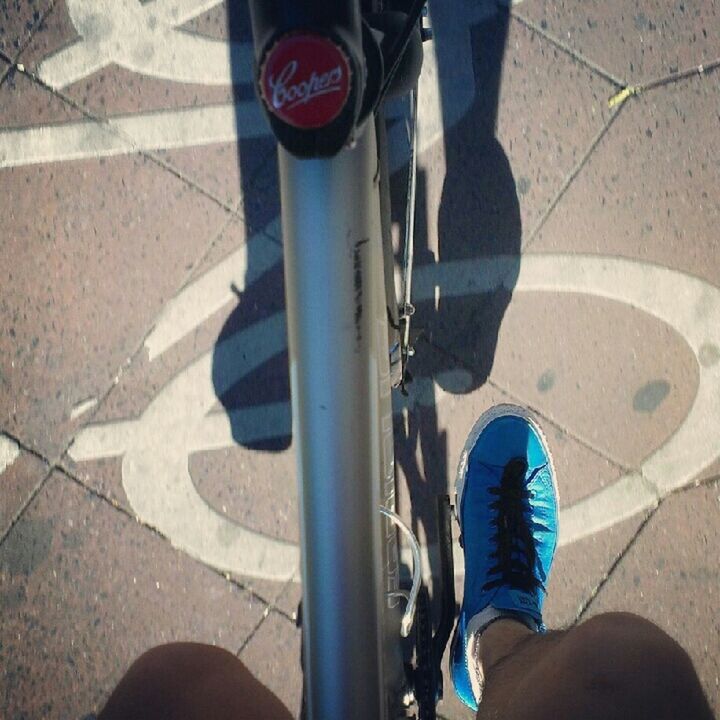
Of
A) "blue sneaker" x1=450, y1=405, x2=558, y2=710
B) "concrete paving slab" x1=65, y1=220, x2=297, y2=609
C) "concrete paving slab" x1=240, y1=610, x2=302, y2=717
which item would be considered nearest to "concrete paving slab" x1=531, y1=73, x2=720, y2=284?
"blue sneaker" x1=450, y1=405, x2=558, y2=710

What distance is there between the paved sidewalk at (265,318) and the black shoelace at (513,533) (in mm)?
146

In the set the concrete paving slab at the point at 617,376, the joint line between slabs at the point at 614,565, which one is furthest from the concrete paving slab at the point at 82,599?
the concrete paving slab at the point at 617,376

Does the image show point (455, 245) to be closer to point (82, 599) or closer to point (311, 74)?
point (311, 74)

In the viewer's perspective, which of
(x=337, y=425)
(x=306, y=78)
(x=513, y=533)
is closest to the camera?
(x=306, y=78)

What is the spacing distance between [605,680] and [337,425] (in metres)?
0.73

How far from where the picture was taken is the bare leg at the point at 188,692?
1.20 meters

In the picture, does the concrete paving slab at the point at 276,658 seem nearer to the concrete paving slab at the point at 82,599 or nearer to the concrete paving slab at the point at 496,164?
the concrete paving slab at the point at 82,599

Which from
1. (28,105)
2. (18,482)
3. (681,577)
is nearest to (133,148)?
(28,105)

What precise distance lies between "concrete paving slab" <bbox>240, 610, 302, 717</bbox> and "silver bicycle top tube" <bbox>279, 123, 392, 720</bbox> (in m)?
0.95

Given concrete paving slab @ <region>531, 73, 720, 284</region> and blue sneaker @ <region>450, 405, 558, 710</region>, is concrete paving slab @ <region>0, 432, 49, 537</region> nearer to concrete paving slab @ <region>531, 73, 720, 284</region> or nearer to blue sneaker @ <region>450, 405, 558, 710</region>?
blue sneaker @ <region>450, 405, 558, 710</region>

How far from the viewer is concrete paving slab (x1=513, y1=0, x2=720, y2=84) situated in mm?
2021

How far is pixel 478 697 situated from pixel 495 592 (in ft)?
0.95

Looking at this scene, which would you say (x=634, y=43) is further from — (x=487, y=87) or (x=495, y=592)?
(x=495, y=592)

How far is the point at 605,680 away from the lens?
1221 mm
